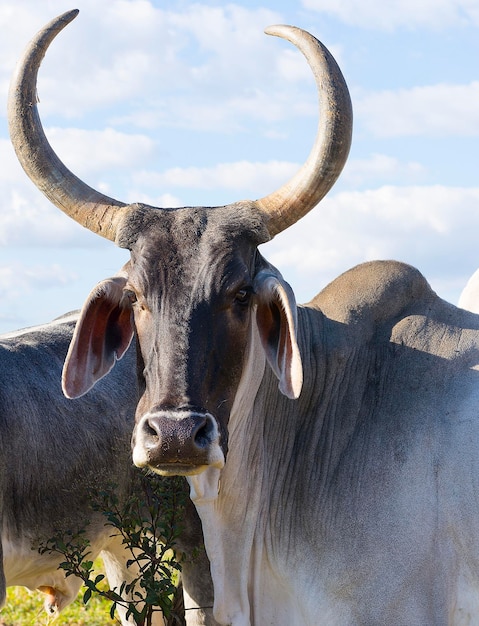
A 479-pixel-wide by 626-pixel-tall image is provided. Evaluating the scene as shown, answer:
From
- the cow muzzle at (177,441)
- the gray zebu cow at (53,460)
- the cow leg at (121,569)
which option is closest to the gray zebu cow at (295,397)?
the cow muzzle at (177,441)

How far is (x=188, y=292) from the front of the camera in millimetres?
4695

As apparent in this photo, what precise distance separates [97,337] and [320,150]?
1388 millimetres

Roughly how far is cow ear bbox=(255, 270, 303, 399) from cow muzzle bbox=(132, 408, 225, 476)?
49cm

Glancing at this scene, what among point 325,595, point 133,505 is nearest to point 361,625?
point 325,595

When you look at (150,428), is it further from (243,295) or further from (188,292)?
(243,295)

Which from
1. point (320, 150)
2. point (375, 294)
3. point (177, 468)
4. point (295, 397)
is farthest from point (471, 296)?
point (177, 468)

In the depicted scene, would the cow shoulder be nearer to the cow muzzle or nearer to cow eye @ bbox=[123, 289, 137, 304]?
cow eye @ bbox=[123, 289, 137, 304]

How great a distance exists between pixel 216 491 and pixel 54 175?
1.73m

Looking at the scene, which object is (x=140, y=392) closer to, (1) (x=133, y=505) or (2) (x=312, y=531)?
(2) (x=312, y=531)

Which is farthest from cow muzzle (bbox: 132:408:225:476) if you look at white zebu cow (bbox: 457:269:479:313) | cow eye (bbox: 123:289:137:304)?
white zebu cow (bbox: 457:269:479:313)

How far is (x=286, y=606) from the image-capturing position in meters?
5.19

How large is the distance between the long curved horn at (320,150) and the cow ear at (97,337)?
81 centimetres

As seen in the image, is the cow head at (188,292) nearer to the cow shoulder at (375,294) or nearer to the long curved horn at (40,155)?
the long curved horn at (40,155)

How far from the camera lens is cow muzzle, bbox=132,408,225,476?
174 inches
